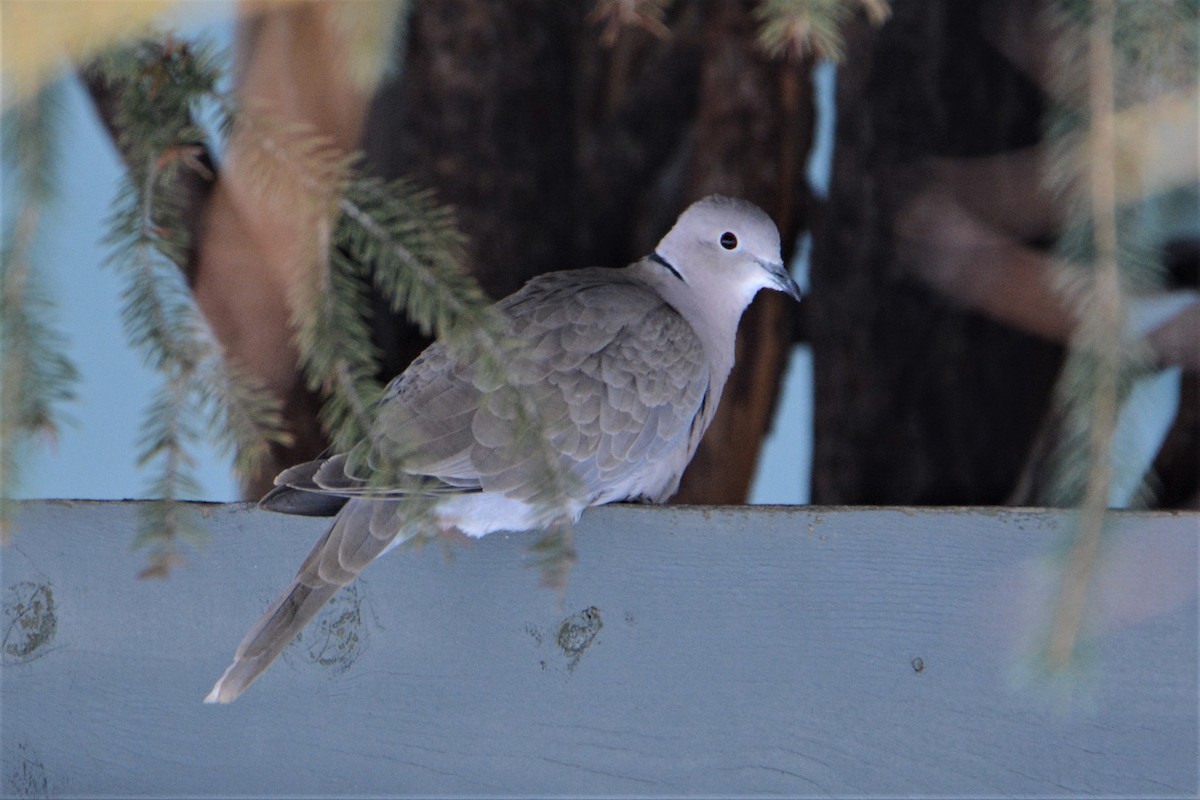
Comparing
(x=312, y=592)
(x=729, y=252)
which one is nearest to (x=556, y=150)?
(x=729, y=252)

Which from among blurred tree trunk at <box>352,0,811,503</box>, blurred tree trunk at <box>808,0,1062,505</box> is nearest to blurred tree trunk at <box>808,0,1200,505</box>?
blurred tree trunk at <box>808,0,1062,505</box>

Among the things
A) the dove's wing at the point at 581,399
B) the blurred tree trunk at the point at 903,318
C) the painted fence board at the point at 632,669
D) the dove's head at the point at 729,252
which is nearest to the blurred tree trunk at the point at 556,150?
the blurred tree trunk at the point at 903,318

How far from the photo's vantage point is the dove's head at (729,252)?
166cm

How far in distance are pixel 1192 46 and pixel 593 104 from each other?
188 centimetres

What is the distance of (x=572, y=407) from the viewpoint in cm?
139

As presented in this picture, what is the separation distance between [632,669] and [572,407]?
1.03 feet

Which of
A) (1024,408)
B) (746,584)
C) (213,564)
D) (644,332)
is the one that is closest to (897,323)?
(1024,408)

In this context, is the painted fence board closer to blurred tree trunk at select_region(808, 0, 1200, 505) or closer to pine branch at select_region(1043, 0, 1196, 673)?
pine branch at select_region(1043, 0, 1196, 673)

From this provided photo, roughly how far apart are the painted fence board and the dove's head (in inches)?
20.0

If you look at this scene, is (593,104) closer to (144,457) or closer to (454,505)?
(454,505)

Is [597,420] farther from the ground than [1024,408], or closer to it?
closer to it

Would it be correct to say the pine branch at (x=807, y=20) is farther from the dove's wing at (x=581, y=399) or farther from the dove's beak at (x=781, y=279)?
the dove's beak at (x=781, y=279)

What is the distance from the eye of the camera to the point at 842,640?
123 centimetres

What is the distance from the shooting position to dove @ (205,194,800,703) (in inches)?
48.0
